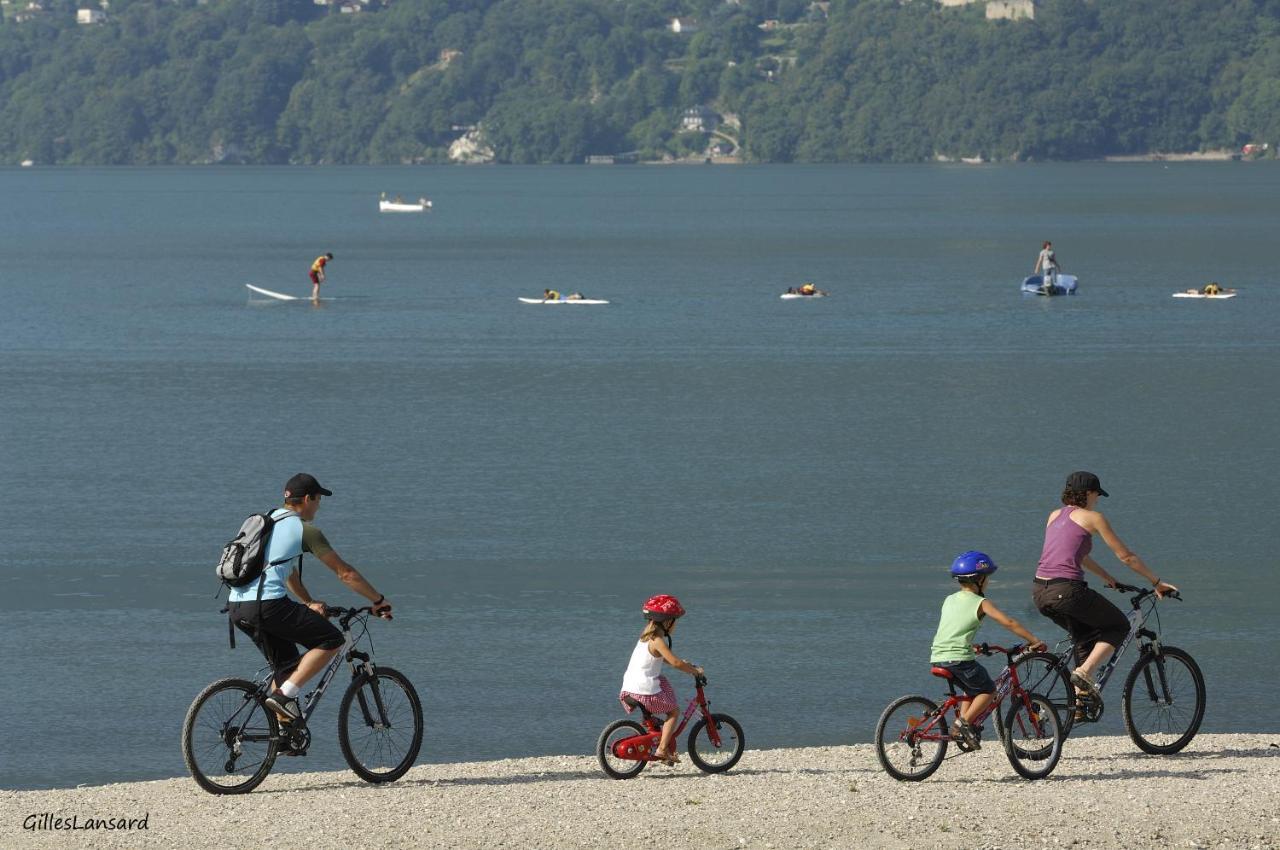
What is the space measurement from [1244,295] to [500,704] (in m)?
67.1

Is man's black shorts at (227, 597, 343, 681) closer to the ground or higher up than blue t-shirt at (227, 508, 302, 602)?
closer to the ground

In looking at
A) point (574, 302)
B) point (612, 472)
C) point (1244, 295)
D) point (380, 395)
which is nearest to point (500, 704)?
point (612, 472)

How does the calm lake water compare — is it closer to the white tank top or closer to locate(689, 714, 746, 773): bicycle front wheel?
locate(689, 714, 746, 773): bicycle front wheel

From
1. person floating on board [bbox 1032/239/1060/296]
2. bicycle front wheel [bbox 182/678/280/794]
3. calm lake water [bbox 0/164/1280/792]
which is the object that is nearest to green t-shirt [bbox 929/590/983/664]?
bicycle front wheel [bbox 182/678/280/794]

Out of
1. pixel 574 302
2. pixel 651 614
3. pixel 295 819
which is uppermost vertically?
pixel 651 614

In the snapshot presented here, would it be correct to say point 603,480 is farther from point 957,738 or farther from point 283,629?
point 283,629

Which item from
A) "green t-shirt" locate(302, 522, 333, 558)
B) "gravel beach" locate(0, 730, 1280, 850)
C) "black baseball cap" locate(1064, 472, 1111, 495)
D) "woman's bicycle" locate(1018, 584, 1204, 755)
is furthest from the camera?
"woman's bicycle" locate(1018, 584, 1204, 755)

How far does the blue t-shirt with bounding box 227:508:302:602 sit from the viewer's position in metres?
14.5

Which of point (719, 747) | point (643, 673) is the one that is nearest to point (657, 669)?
point (643, 673)

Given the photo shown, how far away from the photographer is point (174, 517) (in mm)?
33281

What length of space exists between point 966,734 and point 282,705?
4653 mm

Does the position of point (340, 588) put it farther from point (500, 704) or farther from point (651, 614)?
point (651, 614)

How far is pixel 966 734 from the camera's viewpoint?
15242 millimetres

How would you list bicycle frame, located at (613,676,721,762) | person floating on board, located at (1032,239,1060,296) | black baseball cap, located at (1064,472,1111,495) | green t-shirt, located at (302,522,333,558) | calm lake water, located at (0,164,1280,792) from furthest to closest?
person floating on board, located at (1032,239,1060,296)
calm lake water, located at (0,164,1280,792)
black baseball cap, located at (1064,472,1111,495)
bicycle frame, located at (613,676,721,762)
green t-shirt, located at (302,522,333,558)
